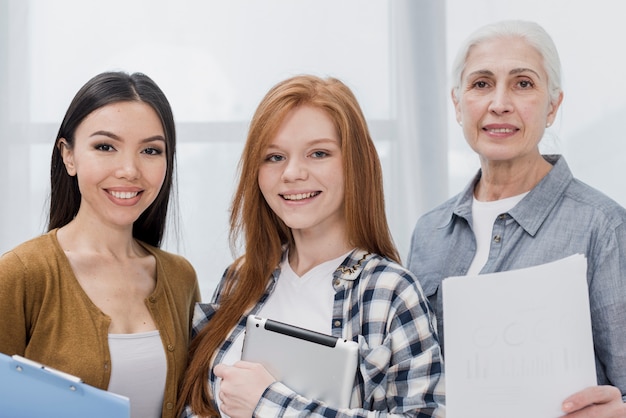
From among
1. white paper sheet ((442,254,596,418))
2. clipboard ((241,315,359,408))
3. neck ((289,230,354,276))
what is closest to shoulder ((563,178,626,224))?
white paper sheet ((442,254,596,418))

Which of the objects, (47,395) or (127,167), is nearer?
(47,395)

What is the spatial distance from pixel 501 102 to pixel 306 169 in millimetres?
492

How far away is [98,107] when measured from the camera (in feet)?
5.29

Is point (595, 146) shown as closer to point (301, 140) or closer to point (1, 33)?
point (301, 140)

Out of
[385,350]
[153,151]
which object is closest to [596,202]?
[385,350]

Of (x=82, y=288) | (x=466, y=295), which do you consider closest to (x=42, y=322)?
(x=82, y=288)

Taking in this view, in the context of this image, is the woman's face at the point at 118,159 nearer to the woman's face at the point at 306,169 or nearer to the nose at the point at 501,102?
the woman's face at the point at 306,169

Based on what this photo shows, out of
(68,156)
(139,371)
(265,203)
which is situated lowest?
(139,371)

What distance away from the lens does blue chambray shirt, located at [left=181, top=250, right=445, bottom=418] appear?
4.49 feet

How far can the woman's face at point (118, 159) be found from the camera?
1598mm

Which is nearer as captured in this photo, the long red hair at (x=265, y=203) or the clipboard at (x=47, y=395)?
the clipboard at (x=47, y=395)

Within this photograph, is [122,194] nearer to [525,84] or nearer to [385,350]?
[385,350]

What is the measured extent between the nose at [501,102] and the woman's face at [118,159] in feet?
2.52

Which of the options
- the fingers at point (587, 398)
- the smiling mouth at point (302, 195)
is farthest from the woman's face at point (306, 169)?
the fingers at point (587, 398)
